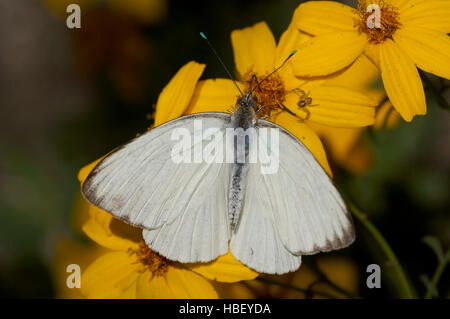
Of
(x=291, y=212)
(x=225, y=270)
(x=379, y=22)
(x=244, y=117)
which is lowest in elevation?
(x=225, y=270)

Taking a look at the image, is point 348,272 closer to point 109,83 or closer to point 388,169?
point 388,169

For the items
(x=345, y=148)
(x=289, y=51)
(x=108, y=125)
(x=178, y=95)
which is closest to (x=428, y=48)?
(x=289, y=51)

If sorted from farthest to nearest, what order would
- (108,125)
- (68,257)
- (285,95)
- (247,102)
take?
(108,125) < (68,257) < (285,95) < (247,102)

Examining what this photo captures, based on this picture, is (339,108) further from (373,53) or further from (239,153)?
(239,153)

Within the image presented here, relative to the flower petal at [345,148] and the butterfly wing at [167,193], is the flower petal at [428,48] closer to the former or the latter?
the butterfly wing at [167,193]

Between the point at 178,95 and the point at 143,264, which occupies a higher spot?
the point at 178,95

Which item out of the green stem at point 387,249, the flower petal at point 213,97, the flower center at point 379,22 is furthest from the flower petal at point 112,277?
the flower center at point 379,22
